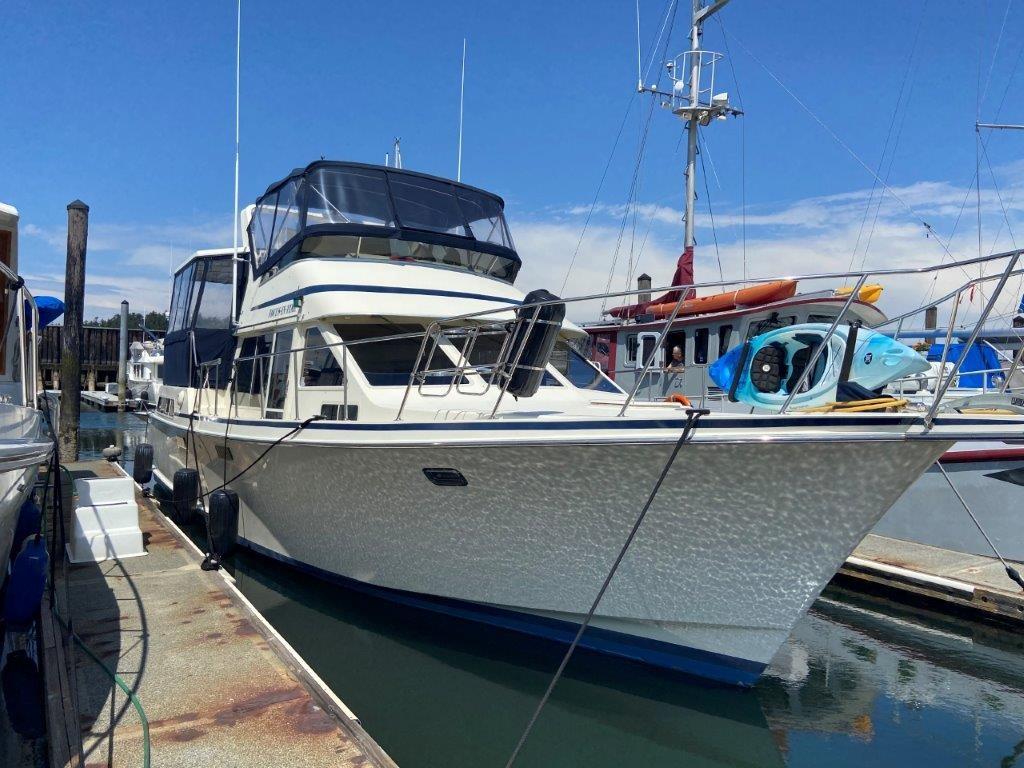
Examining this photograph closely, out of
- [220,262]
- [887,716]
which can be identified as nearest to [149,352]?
[220,262]

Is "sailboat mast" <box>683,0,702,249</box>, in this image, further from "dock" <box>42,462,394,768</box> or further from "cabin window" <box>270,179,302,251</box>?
"dock" <box>42,462,394,768</box>

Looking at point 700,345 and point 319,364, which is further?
point 700,345

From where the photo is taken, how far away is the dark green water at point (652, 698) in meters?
4.93

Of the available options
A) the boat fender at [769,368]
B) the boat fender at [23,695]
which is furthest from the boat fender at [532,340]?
the boat fender at [23,695]

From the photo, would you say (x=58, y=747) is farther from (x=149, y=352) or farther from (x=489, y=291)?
(x=149, y=352)

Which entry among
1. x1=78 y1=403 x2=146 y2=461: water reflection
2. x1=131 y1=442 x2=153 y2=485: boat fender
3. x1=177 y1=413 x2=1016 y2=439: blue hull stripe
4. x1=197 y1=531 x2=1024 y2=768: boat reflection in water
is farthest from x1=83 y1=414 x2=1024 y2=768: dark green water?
x1=78 y1=403 x2=146 y2=461: water reflection

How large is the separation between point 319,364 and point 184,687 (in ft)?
10.5

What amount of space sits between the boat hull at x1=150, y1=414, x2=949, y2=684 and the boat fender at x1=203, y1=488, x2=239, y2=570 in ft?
5.51

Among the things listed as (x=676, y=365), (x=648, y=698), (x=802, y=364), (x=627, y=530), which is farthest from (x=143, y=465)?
(x=802, y=364)

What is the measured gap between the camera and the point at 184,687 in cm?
432

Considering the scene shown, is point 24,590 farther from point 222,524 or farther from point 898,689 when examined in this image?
point 898,689

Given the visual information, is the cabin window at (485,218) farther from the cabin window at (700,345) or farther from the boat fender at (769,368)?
the cabin window at (700,345)

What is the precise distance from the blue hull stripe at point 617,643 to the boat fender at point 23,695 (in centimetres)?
254

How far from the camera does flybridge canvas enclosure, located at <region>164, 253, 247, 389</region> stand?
30.1 feet
